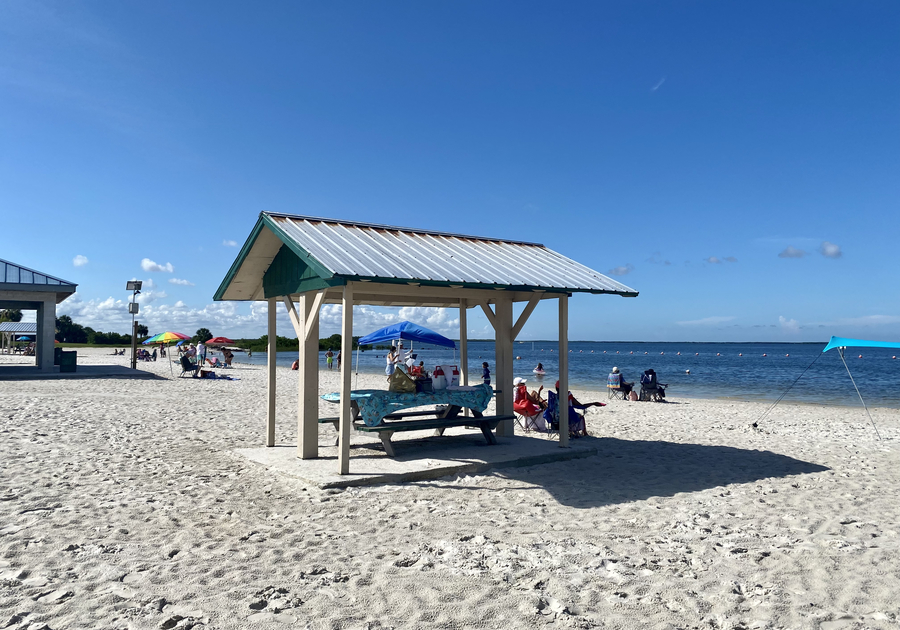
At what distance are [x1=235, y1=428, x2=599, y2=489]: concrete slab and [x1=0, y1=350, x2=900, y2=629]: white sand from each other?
240 millimetres

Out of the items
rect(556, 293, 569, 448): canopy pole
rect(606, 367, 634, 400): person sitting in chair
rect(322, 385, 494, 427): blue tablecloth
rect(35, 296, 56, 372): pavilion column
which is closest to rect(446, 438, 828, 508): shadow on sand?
rect(556, 293, 569, 448): canopy pole

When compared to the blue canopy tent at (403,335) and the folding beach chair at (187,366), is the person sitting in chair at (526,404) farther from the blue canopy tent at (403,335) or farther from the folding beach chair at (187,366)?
the folding beach chair at (187,366)

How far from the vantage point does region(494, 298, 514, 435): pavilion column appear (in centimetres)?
905

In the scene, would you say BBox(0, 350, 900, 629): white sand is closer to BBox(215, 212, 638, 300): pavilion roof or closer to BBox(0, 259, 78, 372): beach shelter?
BBox(215, 212, 638, 300): pavilion roof

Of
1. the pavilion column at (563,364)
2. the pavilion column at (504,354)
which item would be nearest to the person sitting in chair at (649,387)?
the pavilion column at (504,354)

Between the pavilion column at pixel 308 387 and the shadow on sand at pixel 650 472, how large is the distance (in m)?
2.36

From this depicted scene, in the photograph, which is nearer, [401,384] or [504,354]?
[401,384]

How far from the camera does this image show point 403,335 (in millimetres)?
10125

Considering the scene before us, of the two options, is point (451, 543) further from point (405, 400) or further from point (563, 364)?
point (563, 364)

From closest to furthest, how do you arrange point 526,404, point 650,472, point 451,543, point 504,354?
point 451,543 < point 650,472 < point 504,354 < point 526,404

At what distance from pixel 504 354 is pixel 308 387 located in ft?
10.1

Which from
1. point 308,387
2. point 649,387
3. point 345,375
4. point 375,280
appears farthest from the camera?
point 649,387

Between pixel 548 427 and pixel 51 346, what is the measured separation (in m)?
20.3

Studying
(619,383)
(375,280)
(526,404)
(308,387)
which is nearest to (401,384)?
(308,387)
